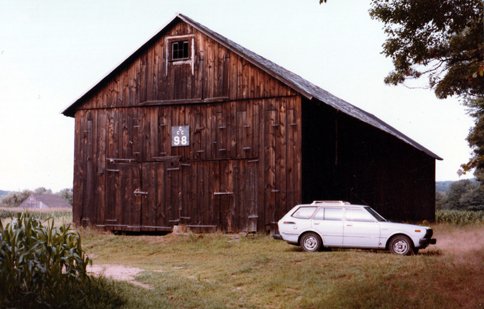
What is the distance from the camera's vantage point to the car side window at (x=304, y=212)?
1692 cm

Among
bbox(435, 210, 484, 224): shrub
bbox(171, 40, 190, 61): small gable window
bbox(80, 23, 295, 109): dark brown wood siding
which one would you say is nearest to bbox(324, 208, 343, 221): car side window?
bbox(80, 23, 295, 109): dark brown wood siding

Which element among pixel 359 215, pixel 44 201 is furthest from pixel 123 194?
pixel 44 201

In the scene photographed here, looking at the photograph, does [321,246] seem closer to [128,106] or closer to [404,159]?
[128,106]

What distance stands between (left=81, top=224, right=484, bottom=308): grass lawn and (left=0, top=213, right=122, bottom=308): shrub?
84 centimetres

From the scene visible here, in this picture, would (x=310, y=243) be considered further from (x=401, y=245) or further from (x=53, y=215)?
(x=53, y=215)

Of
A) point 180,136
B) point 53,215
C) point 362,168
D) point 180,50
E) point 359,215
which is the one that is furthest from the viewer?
point 53,215

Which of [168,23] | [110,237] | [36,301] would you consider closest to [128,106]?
[168,23]

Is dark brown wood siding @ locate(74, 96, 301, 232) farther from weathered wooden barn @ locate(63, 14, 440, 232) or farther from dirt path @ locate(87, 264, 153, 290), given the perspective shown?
dirt path @ locate(87, 264, 153, 290)

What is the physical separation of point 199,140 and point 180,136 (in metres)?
0.86

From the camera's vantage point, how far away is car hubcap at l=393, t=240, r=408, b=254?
15.7m

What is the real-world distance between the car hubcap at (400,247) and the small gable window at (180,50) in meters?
11.8

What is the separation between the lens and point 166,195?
23.3 meters

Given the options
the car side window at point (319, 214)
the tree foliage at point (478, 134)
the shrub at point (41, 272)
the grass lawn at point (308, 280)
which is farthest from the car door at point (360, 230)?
the tree foliage at point (478, 134)

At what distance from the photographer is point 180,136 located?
23172mm
